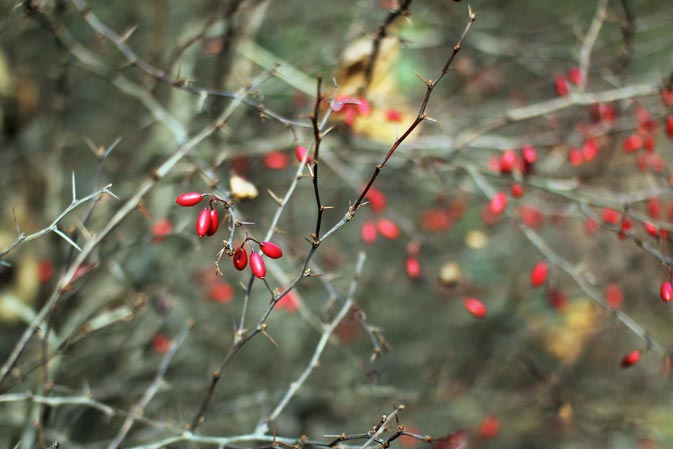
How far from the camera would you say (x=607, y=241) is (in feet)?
16.6

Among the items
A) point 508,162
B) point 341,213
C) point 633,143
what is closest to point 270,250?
point 508,162

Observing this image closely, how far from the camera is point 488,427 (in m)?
4.00

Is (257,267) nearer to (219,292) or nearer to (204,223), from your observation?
(204,223)

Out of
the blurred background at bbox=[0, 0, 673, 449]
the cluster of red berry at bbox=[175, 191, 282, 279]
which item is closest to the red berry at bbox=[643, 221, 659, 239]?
the blurred background at bbox=[0, 0, 673, 449]

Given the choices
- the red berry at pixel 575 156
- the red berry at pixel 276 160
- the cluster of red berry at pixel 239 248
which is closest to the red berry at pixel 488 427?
the red berry at pixel 575 156

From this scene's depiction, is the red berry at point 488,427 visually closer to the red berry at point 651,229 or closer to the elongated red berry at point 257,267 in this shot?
the red berry at point 651,229

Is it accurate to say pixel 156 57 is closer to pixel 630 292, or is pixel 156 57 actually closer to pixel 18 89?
pixel 18 89

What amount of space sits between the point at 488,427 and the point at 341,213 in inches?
90.0

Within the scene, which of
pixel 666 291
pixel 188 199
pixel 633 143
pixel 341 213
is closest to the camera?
pixel 188 199

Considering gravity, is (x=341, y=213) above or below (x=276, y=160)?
above

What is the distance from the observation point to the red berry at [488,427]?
400 cm

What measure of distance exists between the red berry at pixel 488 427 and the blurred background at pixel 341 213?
48 mm

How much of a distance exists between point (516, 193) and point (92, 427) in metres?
2.64

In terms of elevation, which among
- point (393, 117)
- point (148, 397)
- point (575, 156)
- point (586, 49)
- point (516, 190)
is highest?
point (586, 49)
